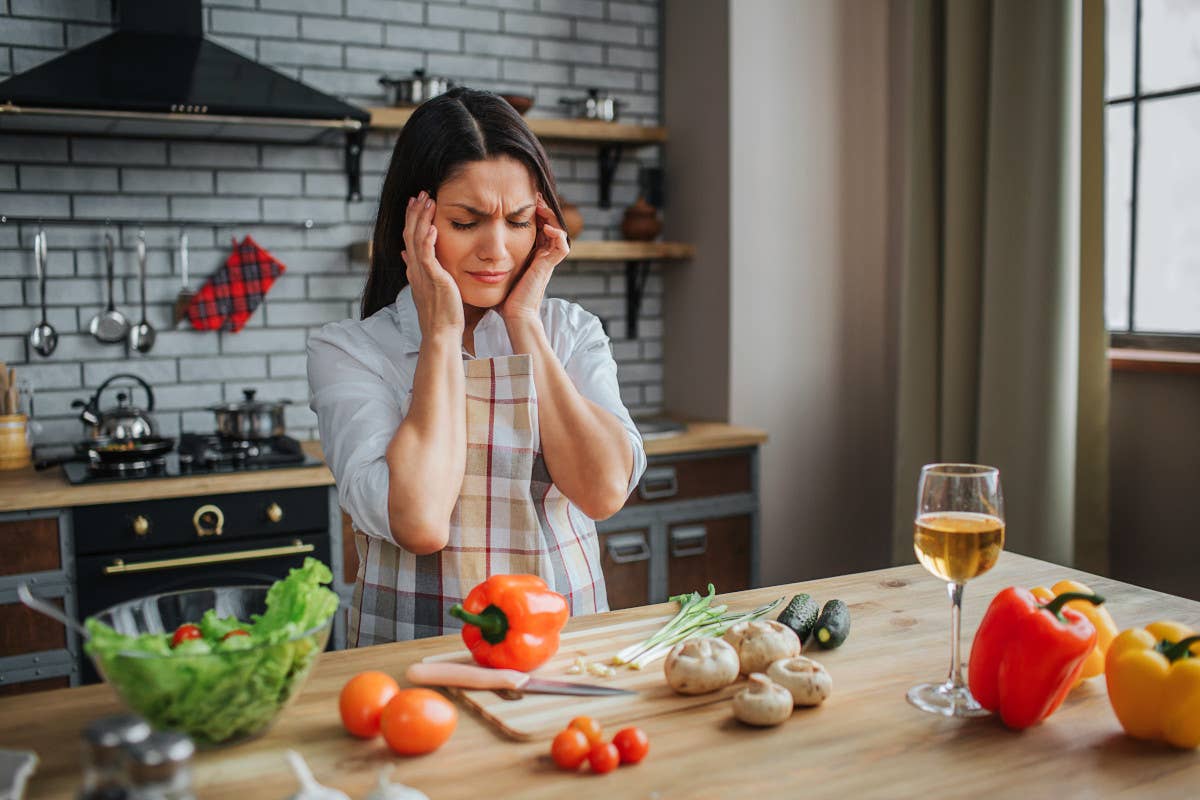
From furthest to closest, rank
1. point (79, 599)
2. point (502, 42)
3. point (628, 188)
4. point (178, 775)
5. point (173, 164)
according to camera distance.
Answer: point (628, 188)
point (502, 42)
point (173, 164)
point (79, 599)
point (178, 775)

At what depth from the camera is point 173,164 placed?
3.27 meters

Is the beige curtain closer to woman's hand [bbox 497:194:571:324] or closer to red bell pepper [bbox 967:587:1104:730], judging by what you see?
woman's hand [bbox 497:194:571:324]

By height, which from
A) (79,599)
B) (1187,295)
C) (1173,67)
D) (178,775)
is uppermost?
(1173,67)

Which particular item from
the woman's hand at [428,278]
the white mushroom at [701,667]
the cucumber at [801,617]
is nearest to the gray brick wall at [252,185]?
the woman's hand at [428,278]

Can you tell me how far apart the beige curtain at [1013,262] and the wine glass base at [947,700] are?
1.89 meters

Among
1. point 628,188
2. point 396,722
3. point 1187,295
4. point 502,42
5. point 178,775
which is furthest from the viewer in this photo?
point 628,188

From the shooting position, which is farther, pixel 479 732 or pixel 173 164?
pixel 173 164

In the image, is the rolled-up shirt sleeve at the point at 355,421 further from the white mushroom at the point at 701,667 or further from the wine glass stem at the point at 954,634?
the wine glass stem at the point at 954,634

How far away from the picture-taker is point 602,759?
3.36 ft

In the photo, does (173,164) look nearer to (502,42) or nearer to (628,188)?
(502,42)

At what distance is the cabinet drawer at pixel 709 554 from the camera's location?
338 cm

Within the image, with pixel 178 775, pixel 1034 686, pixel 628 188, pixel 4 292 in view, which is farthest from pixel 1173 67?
pixel 4 292

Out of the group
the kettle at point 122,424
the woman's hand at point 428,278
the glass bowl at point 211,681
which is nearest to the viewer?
the glass bowl at point 211,681

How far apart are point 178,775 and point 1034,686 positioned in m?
0.86
